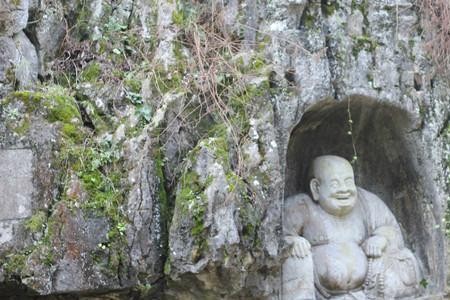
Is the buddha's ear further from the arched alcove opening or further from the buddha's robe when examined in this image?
Answer: the arched alcove opening

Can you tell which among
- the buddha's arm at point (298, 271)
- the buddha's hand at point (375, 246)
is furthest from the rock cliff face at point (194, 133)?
the buddha's hand at point (375, 246)

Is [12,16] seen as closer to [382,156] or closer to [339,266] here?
[339,266]

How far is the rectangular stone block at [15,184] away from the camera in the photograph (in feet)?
18.9

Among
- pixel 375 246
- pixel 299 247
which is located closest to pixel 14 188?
pixel 299 247

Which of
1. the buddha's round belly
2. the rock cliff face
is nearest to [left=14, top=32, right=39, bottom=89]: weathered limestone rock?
the rock cliff face

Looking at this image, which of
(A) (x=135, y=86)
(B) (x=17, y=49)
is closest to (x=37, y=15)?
(B) (x=17, y=49)

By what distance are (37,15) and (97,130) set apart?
3.33 ft

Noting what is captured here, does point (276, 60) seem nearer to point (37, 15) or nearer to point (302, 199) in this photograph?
point (302, 199)

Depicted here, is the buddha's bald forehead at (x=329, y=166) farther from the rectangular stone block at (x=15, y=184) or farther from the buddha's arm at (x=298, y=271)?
the rectangular stone block at (x=15, y=184)

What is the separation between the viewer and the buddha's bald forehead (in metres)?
6.88

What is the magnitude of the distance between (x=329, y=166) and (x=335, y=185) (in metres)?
0.15

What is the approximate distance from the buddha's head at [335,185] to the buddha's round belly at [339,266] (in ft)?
0.94

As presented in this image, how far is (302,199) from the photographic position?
7.00 meters

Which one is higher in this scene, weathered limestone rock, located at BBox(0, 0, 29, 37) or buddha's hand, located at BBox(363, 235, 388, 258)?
weathered limestone rock, located at BBox(0, 0, 29, 37)
